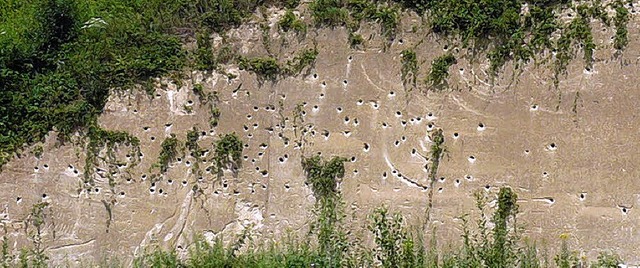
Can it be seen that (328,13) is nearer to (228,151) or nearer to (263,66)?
(263,66)

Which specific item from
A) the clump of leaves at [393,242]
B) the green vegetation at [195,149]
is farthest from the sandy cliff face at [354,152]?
the clump of leaves at [393,242]

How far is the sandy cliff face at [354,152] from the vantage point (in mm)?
6105

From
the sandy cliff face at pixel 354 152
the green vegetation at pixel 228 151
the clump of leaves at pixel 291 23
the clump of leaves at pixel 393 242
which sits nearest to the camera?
the clump of leaves at pixel 393 242

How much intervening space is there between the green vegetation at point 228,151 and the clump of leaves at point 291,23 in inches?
45.0

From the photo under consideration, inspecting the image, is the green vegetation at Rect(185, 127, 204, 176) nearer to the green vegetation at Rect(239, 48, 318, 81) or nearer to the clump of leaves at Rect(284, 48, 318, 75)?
the green vegetation at Rect(239, 48, 318, 81)

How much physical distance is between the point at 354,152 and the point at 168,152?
1.75 m

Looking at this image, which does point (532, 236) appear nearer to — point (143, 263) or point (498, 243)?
point (498, 243)

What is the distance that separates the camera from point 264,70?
6422 mm

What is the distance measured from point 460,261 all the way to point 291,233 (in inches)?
61.0

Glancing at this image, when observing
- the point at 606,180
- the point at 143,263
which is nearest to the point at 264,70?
the point at 143,263

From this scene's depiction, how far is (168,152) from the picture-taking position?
638 centimetres

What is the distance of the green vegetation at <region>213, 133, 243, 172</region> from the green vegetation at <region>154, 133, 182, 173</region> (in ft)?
1.19

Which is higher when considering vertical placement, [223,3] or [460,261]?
[223,3]

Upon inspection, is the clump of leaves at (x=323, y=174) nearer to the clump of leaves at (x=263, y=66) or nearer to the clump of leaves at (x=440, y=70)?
the clump of leaves at (x=263, y=66)
